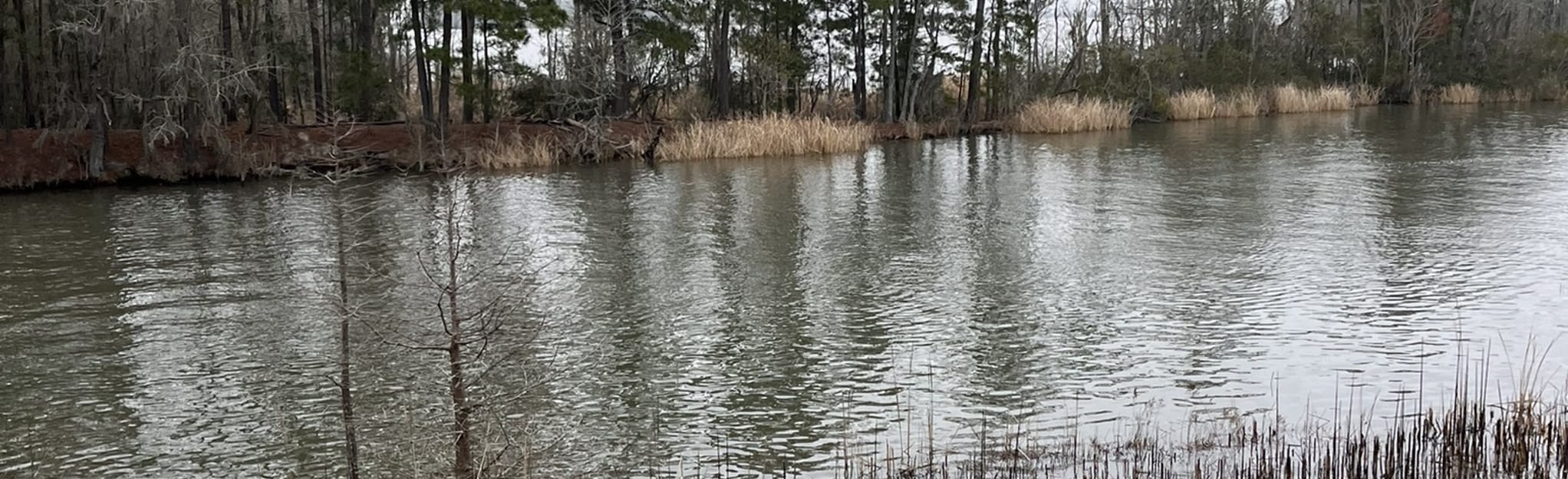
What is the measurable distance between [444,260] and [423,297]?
5.13 feet

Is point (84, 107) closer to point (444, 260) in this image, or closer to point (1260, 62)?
point (444, 260)

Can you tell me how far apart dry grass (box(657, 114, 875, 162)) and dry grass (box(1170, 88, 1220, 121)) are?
1303 centimetres

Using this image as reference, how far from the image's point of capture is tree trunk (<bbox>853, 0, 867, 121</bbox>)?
33.3 m

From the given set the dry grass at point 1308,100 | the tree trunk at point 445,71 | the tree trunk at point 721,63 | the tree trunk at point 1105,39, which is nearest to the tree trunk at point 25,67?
the tree trunk at point 445,71

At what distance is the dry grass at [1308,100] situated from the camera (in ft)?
124

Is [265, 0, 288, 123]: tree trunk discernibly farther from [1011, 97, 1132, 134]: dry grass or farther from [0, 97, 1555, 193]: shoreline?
[1011, 97, 1132, 134]: dry grass

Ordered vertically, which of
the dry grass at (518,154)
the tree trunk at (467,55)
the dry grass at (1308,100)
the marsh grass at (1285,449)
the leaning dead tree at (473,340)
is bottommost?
the marsh grass at (1285,449)

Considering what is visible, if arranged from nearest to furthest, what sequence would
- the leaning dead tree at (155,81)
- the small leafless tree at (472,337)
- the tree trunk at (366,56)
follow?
the small leafless tree at (472,337)
the leaning dead tree at (155,81)
the tree trunk at (366,56)

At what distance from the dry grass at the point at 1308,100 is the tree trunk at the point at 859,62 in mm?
13112

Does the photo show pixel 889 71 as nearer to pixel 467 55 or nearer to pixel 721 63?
pixel 721 63

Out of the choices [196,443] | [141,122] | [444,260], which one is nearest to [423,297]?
[444,260]

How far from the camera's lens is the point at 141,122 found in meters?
23.2

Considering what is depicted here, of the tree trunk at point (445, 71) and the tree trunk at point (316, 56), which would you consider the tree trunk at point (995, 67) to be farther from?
the tree trunk at point (316, 56)

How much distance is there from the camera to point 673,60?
3027cm
